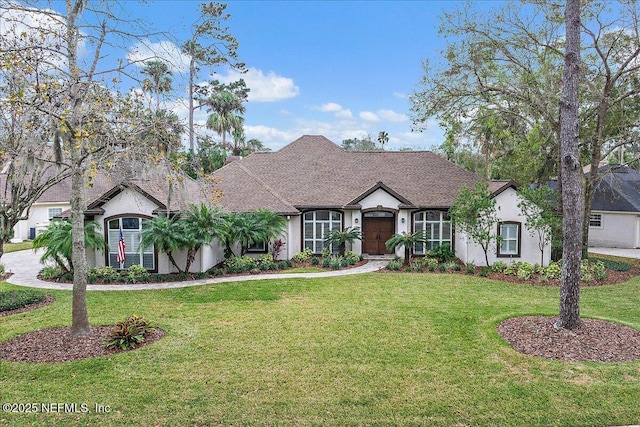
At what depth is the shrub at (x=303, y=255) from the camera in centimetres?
1853

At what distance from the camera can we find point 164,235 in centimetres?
1440

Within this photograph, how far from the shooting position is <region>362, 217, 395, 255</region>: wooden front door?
19609mm

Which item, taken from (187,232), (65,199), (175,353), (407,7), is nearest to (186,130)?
(175,353)

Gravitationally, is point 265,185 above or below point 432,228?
above

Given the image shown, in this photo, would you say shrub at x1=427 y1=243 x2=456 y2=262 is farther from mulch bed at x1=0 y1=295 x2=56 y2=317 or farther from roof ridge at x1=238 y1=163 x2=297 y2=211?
mulch bed at x1=0 y1=295 x2=56 y2=317

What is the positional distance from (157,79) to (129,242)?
361 inches

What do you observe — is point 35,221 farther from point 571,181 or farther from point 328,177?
point 571,181

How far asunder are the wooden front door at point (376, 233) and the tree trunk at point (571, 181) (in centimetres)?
1085

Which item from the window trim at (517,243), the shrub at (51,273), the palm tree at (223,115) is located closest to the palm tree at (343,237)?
the window trim at (517,243)

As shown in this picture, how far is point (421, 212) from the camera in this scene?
19453 millimetres

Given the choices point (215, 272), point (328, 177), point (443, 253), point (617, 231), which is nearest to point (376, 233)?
point (443, 253)

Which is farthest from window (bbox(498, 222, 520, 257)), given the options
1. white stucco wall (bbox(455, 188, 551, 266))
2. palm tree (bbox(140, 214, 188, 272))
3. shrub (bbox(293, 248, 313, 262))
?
palm tree (bbox(140, 214, 188, 272))

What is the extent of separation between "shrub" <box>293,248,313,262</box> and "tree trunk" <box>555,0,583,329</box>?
37.3 ft

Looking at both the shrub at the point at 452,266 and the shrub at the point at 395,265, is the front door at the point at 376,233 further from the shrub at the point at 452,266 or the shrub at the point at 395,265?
the shrub at the point at 452,266
